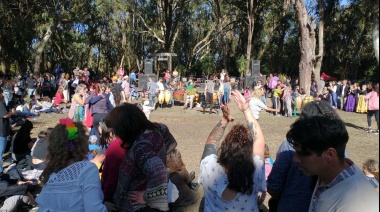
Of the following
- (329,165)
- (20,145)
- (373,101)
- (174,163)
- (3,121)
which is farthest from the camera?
(373,101)

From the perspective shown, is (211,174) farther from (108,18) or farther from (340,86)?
(108,18)

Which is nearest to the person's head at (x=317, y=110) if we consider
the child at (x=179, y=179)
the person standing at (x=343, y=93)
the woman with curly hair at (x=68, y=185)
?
the woman with curly hair at (x=68, y=185)

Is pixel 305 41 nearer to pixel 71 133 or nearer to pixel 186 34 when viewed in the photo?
pixel 71 133

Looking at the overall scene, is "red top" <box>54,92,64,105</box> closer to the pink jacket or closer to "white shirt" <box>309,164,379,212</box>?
the pink jacket

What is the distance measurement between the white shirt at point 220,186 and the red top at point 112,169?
63 centimetres

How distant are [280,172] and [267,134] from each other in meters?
8.95

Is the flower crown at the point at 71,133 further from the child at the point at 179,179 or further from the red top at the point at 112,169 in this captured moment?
the child at the point at 179,179

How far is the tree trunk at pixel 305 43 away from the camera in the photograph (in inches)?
654

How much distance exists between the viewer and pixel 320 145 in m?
1.79

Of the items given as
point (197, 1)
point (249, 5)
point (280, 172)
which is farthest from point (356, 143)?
point (197, 1)

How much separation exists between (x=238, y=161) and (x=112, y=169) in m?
0.95

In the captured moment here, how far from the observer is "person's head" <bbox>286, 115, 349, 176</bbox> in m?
1.76

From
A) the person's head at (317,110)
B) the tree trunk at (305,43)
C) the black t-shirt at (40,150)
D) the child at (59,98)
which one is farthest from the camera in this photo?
the tree trunk at (305,43)

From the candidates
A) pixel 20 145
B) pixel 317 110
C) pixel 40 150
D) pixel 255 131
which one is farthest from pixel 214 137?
pixel 20 145
